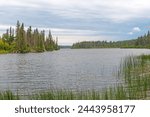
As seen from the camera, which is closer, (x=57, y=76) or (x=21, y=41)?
(x=57, y=76)

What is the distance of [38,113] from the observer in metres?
11.2

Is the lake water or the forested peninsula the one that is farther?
the forested peninsula

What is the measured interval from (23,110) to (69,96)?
4.61 metres

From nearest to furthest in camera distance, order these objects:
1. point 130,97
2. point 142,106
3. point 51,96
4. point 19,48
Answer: point 142,106 < point 51,96 < point 130,97 < point 19,48

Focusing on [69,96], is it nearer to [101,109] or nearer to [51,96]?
[51,96]

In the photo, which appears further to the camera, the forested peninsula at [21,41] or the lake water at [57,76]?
the forested peninsula at [21,41]

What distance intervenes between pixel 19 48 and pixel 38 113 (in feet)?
415

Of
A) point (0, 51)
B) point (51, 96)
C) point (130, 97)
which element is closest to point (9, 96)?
point (51, 96)

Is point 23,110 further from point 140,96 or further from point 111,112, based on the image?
point 140,96

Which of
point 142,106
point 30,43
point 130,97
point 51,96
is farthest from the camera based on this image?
point 30,43

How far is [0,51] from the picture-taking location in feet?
406

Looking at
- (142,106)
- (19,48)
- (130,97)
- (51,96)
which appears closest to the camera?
(142,106)

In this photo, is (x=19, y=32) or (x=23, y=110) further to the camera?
(x=19, y=32)

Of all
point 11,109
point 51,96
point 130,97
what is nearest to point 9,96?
point 51,96
